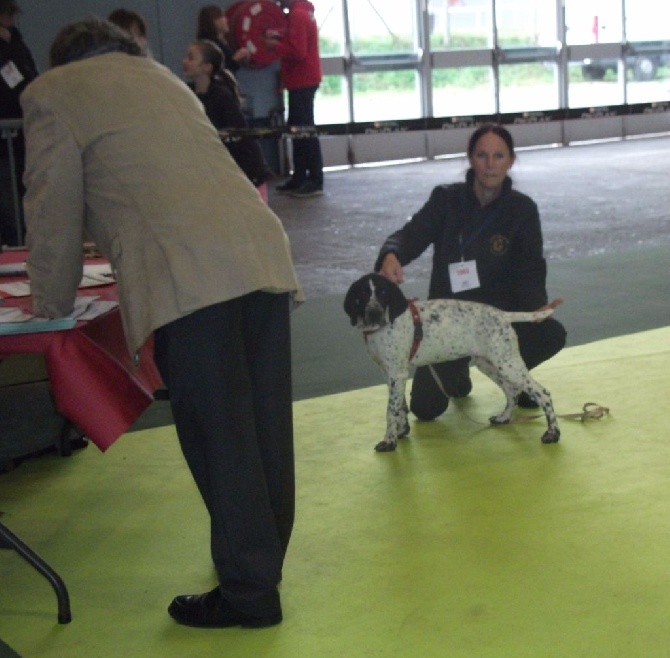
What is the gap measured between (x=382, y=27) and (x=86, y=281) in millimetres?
12161

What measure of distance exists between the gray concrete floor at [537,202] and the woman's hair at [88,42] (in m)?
2.89

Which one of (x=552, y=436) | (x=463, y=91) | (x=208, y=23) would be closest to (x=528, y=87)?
Answer: (x=463, y=91)

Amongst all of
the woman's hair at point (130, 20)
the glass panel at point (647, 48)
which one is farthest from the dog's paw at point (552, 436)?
the glass panel at point (647, 48)

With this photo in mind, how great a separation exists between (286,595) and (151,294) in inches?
34.3

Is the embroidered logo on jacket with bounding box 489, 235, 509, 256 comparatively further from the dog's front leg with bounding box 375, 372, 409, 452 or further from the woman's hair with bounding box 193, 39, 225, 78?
the woman's hair with bounding box 193, 39, 225, 78

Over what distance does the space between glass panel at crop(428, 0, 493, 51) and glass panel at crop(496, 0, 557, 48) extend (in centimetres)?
20

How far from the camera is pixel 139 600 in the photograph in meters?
2.79

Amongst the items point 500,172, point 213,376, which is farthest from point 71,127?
point 500,172

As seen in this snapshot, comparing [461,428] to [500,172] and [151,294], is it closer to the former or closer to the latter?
[500,172]

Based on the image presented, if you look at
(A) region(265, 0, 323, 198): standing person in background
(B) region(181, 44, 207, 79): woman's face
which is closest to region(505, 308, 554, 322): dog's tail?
(B) region(181, 44, 207, 79): woman's face

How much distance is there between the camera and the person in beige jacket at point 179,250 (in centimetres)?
233

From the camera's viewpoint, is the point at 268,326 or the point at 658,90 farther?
the point at 658,90

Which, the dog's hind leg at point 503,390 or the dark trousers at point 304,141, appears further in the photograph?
the dark trousers at point 304,141

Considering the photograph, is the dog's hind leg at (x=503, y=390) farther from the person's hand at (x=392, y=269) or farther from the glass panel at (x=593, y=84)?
the glass panel at (x=593, y=84)
